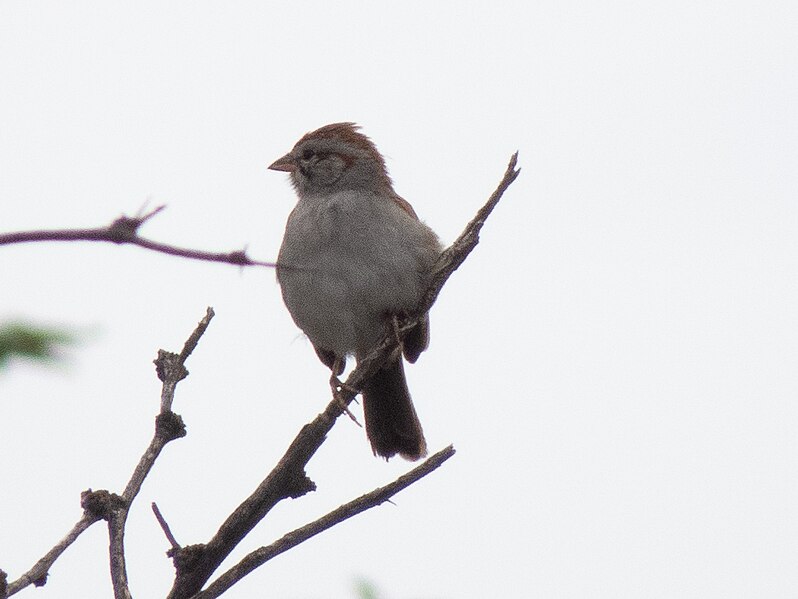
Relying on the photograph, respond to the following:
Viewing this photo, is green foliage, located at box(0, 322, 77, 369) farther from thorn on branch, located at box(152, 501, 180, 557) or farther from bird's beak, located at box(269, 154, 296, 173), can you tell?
bird's beak, located at box(269, 154, 296, 173)

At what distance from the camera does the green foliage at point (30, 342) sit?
1.08 m

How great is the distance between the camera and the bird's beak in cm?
786

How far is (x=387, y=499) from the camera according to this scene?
155 inches

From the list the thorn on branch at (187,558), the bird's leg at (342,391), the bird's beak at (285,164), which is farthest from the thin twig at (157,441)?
the bird's beak at (285,164)

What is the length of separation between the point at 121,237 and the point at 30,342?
14 cm

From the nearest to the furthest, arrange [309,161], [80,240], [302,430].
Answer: [80,240], [302,430], [309,161]

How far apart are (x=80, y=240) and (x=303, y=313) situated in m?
5.91

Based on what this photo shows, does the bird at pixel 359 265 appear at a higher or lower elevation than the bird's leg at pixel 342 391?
higher

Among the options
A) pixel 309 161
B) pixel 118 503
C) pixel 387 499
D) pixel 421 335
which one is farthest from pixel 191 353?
pixel 309 161

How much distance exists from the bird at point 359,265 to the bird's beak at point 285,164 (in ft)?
0.05

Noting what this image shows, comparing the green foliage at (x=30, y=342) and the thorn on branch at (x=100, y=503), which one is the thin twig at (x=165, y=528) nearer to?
the thorn on branch at (x=100, y=503)

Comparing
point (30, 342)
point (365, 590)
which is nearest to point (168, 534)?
point (365, 590)

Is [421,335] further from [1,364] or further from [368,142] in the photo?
[1,364]

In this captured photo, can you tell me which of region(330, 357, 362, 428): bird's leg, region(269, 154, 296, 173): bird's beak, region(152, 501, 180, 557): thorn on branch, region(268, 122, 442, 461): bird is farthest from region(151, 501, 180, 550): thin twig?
region(269, 154, 296, 173): bird's beak
